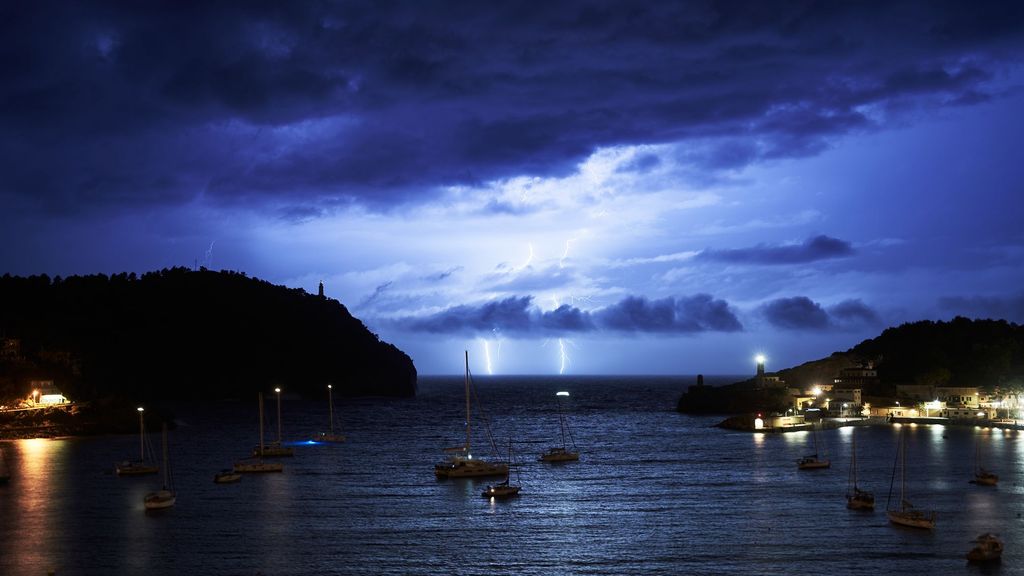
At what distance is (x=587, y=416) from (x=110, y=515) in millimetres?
137153

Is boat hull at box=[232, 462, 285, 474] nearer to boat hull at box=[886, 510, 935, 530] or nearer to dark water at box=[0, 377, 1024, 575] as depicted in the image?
dark water at box=[0, 377, 1024, 575]

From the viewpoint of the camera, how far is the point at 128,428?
146750 millimetres

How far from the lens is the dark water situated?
5434 cm

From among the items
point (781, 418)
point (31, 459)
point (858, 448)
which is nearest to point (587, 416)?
point (781, 418)

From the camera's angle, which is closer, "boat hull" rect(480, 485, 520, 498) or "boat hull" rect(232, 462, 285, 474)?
"boat hull" rect(480, 485, 520, 498)

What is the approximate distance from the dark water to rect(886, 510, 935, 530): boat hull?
0.96 meters

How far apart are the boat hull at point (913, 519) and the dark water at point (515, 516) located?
3.16 feet

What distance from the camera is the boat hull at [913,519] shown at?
61.9 metres

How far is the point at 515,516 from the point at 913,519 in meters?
26.9

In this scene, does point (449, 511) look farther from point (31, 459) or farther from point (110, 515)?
point (31, 459)

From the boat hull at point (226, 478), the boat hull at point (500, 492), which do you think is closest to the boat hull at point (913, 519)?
the boat hull at point (500, 492)

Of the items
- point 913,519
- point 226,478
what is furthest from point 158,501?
point 913,519

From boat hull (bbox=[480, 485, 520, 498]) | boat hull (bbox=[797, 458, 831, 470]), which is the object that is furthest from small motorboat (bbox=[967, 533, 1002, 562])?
boat hull (bbox=[797, 458, 831, 470])

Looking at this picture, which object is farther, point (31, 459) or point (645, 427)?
point (645, 427)
